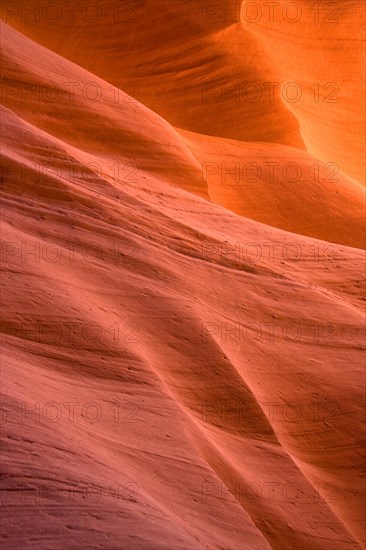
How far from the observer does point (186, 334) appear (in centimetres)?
369

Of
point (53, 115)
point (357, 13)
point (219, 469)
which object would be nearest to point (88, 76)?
point (53, 115)

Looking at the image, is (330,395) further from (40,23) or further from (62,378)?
(40,23)

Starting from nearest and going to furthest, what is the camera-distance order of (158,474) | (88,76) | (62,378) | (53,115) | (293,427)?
1. (158,474)
2. (62,378)
3. (293,427)
4. (53,115)
5. (88,76)

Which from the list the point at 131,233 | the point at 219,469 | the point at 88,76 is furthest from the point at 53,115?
the point at 219,469

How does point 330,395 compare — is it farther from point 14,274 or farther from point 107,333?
point 14,274

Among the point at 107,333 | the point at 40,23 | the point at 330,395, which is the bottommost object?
the point at 330,395

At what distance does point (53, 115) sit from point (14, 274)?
2.15m

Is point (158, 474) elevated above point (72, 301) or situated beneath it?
situated beneath

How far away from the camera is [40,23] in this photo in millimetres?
8461

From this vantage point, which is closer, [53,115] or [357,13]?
[53,115]

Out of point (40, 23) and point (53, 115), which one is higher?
point (40, 23)

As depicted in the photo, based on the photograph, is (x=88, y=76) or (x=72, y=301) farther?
(x=88, y=76)

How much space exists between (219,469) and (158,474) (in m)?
0.36

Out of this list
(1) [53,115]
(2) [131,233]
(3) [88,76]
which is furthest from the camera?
(3) [88,76]
